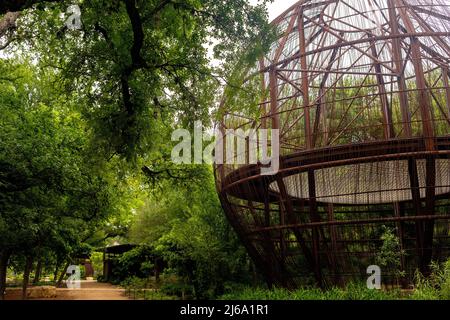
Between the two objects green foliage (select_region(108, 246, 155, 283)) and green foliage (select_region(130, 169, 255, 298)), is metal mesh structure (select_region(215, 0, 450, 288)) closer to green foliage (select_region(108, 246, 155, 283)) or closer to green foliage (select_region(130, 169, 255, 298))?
green foliage (select_region(130, 169, 255, 298))

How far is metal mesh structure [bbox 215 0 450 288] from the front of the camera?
8727 millimetres

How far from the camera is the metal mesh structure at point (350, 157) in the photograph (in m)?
8.73

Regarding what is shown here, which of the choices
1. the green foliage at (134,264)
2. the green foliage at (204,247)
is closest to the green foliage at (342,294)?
the green foliage at (204,247)

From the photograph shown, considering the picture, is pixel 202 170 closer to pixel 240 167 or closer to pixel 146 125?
pixel 240 167

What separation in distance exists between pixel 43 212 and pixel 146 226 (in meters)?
14.9

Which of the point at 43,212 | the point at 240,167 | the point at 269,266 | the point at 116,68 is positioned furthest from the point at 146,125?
the point at 43,212

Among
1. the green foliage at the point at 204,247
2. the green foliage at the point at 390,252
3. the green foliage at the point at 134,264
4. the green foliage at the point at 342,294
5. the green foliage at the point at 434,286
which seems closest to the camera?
the green foliage at the point at 434,286

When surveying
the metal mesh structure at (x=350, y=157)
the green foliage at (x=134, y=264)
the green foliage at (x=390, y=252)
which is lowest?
the green foliage at (x=134, y=264)

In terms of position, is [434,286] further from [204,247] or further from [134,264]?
[134,264]

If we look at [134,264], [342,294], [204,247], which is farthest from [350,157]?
[134,264]

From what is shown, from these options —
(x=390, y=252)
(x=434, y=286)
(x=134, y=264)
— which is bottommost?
(x=134, y=264)

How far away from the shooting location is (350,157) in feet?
30.0

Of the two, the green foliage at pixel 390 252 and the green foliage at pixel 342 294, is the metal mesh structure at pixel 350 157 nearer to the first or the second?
the green foliage at pixel 390 252
